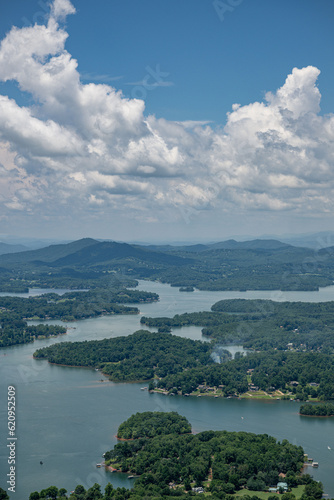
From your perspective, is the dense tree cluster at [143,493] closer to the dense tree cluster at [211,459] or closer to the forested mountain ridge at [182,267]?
the dense tree cluster at [211,459]

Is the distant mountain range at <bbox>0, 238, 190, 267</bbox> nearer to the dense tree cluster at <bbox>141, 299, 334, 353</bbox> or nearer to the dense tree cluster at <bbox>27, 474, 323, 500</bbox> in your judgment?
the dense tree cluster at <bbox>141, 299, 334, 353</bbox>

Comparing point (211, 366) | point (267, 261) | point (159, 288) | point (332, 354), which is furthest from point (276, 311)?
point (267, 261)

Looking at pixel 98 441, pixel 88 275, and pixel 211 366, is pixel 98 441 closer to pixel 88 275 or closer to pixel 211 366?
pixel 211 366

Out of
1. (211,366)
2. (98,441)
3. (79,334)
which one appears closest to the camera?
(98,441)

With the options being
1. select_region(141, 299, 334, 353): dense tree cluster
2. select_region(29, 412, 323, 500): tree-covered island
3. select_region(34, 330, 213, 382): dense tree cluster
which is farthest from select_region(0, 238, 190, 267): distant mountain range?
select_region(29, 412, 323, 500): tree-covered island

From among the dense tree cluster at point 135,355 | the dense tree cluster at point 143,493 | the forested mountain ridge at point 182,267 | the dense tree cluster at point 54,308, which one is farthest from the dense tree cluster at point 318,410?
the forested mountain ridge at point 182,267

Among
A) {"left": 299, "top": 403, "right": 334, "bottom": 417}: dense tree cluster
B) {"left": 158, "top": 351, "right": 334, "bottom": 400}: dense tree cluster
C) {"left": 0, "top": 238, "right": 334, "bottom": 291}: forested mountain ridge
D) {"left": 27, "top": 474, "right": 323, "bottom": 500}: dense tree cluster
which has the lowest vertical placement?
{"left": 27, "top": 474, "right": 323, "bottom": 500}: dense tree cluster
